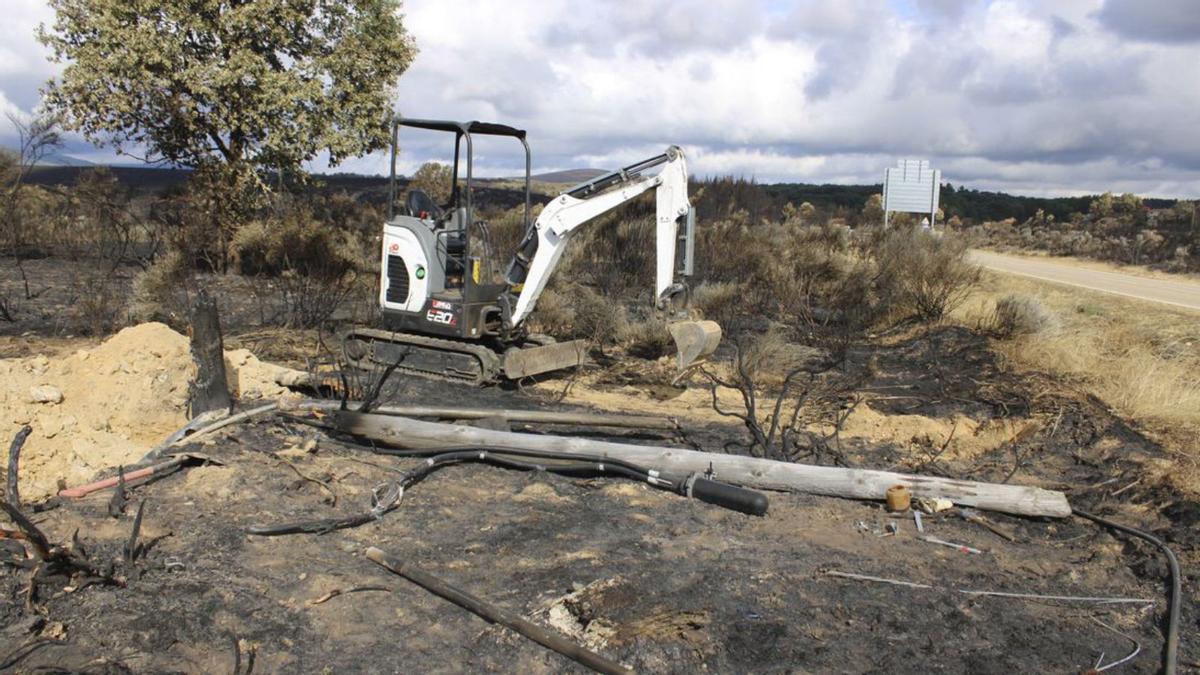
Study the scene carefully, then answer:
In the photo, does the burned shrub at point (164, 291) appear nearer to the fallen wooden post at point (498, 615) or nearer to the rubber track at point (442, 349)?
the rubber track at point (442, 349)

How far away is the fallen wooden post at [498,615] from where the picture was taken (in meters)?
3.96

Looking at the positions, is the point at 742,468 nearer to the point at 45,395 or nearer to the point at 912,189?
the point at 45,395

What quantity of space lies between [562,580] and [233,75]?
14125 mm

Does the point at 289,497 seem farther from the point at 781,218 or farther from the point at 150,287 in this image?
the point at 781,218

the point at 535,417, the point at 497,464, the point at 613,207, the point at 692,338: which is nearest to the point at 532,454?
the point at 497,464

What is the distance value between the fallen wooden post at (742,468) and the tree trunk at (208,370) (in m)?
1.00

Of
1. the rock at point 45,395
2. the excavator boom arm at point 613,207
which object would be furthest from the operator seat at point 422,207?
the rock at point 45,395

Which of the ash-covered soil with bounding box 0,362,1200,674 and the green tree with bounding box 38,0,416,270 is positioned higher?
the green tree with bounding box 38,0,416,270

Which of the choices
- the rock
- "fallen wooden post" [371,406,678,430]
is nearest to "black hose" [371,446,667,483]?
"fallen wooden post" [371,406,678,430]

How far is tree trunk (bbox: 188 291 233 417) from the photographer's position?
7152 millimetres

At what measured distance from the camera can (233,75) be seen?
15.8m

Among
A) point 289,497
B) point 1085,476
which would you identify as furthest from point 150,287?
point 1085,476

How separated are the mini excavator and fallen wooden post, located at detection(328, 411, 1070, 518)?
117 inches

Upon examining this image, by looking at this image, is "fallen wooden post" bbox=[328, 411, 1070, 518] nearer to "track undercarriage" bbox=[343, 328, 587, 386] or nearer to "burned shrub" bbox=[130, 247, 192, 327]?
"track undercarriage" bbox=[343, 328, 587, 386]
